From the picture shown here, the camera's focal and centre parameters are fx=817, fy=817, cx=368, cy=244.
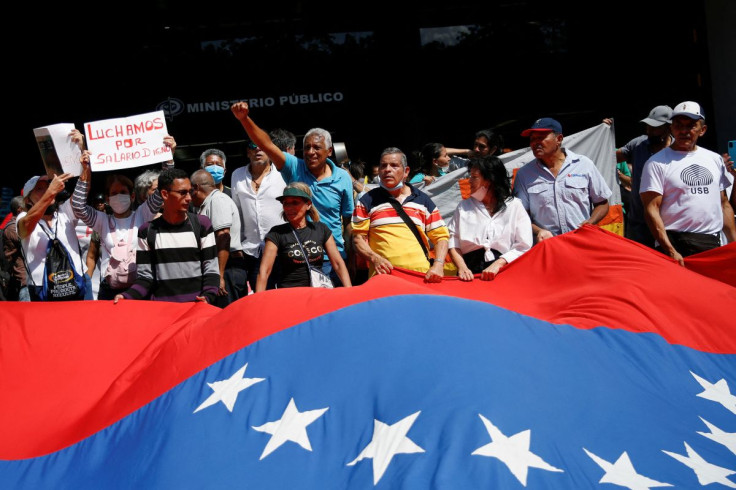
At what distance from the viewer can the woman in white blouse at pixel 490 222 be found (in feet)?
19.3

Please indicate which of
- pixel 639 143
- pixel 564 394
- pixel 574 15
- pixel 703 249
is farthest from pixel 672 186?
pixel 574 15

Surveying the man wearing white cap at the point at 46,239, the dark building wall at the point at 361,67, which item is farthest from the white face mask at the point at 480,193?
the dark building wall at the point at 361,67

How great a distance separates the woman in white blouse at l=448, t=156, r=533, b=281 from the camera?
232 inches

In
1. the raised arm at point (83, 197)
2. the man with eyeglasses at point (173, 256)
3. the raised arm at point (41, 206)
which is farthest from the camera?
the raised arm at point (83, 197)

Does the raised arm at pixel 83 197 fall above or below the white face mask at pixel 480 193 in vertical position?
above

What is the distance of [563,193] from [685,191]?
0.88 meters

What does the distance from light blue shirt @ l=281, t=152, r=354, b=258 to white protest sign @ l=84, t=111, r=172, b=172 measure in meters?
0.93

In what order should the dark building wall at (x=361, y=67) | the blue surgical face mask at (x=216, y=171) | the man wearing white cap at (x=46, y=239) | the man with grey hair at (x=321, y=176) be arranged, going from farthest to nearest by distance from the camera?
the dark building wall at (x=361, y=67), the blue surgical face mask at (x=216, y=171), the man with grey hair at (x=321, y=176), the man wearing white cap at (x=46, y=239)

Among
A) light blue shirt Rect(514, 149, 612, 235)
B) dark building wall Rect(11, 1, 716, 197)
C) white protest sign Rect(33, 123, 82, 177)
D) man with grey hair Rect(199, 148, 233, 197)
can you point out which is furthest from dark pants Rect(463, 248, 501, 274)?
dark building wall Rect(11, 1, 716, 197)

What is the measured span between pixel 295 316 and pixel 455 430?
1.33 m

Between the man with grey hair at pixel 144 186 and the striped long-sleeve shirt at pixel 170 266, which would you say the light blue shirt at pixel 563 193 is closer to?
the striped long-sleeve shirt at pixel 170 266

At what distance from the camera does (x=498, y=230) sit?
19.3 feet

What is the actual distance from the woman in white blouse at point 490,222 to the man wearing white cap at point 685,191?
3.24 ft

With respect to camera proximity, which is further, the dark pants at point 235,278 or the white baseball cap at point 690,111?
the dark pants at point 235,278
